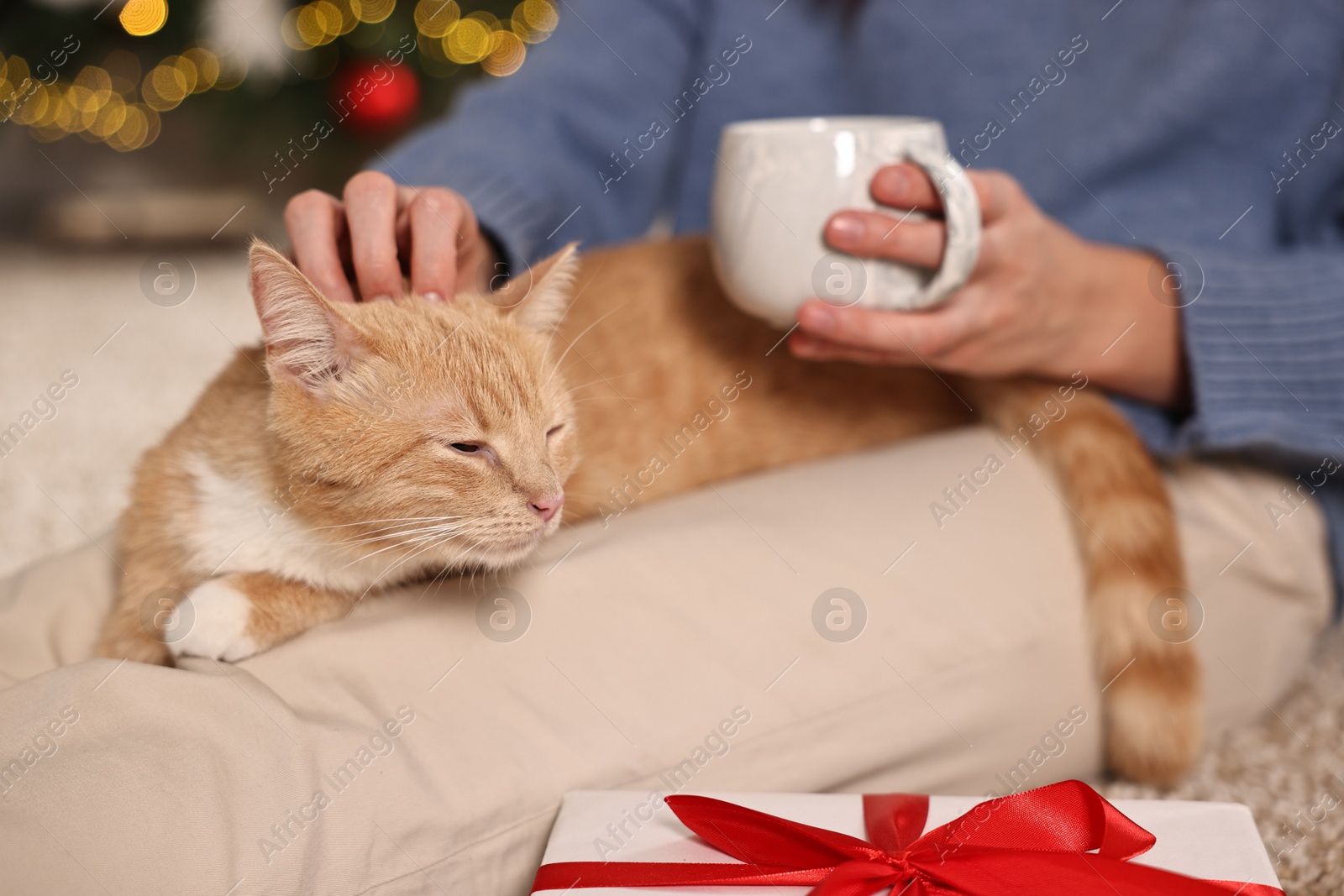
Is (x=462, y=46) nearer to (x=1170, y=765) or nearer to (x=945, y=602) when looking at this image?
(x=945, y=602)

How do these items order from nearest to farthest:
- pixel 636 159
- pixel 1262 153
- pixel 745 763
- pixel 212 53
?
pixel 745 763, pixel 1262 153, pixel 636 159, pixel 212 53

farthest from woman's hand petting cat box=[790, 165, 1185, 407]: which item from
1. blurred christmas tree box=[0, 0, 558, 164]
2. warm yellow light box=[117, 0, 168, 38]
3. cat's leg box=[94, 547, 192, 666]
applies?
warm yellow light box=[117, 0, 168, 38]

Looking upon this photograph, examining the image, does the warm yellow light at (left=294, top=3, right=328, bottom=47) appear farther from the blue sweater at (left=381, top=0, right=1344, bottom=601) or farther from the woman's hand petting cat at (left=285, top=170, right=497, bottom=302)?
the woman's hand petting cat at (left=285, top=170, right=497, bottom=302)

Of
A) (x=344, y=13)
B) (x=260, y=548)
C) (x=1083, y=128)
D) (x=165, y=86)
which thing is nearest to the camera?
(x=260, y=548)

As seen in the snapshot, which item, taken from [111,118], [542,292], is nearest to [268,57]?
[111,118]

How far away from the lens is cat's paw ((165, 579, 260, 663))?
0.82 m

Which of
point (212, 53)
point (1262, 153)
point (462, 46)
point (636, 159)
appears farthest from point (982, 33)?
point (212, 53)

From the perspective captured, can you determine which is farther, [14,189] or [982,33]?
[14,189]

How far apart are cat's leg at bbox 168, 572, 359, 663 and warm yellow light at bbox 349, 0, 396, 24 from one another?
2.43m

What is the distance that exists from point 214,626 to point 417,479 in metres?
0.21

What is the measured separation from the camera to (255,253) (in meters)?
0.75

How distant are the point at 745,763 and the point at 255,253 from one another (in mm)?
607

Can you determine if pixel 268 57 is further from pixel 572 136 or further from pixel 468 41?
pixel 572 136

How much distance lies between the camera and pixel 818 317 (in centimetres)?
93
